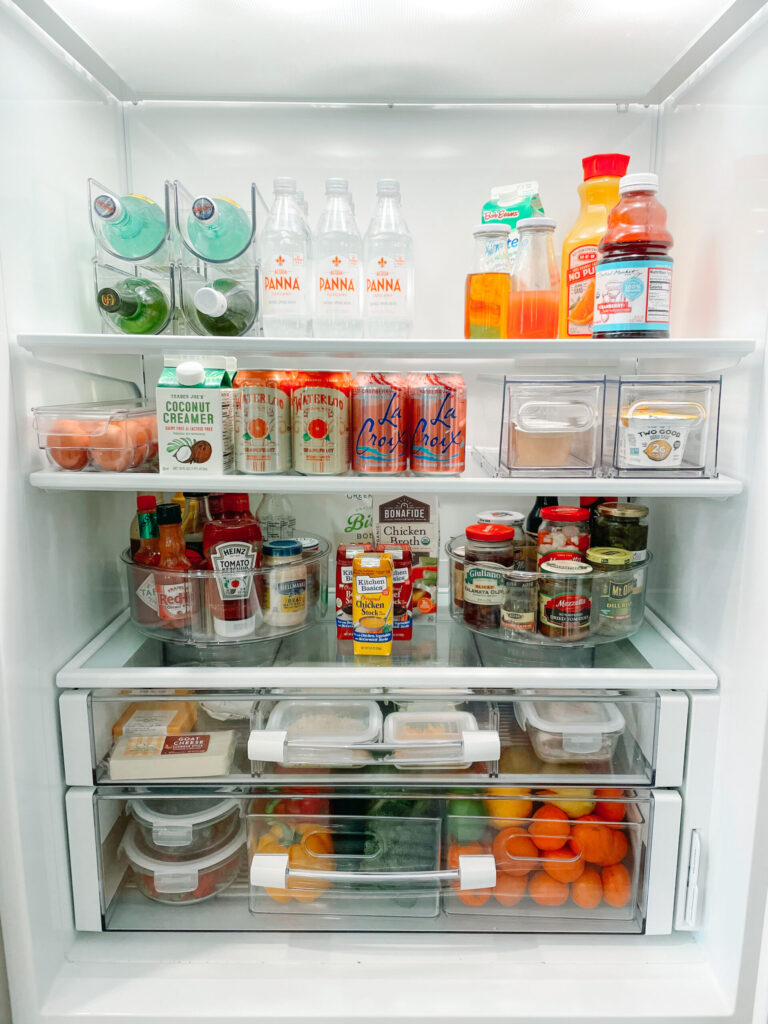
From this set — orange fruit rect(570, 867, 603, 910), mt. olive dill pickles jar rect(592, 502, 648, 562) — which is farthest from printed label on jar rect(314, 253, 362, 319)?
orange fruit rect(570, 867, 603, 910)

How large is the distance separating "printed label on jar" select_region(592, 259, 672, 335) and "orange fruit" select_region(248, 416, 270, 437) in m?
0.53

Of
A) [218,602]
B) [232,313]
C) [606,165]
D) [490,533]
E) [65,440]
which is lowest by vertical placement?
[218,602]

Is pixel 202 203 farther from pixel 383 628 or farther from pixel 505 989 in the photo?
pixel 505 989

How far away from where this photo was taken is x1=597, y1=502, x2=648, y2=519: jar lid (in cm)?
121

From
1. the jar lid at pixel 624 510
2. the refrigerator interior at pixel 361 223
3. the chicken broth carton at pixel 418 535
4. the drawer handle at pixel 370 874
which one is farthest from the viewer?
the chicken broth carton at pixel 418 535

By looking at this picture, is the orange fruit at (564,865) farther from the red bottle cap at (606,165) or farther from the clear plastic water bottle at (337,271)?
the red bottle cap at (606,165)

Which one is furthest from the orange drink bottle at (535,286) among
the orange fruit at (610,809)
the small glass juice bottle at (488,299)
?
the orange fruit at (610,809)

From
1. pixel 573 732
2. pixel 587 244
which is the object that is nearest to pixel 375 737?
pixel 573 732

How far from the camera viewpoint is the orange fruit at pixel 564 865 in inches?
45.1

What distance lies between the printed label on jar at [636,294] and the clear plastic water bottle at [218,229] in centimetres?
56

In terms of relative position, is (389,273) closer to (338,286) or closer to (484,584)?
(338,286)

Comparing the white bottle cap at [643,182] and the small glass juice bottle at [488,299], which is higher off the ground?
the white bottle cap at [643,182]

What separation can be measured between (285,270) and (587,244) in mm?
508

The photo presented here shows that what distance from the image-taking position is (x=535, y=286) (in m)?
1.07
